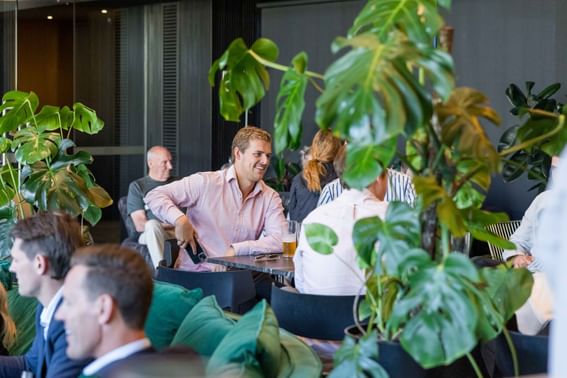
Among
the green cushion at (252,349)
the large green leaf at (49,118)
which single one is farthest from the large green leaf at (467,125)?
the large green leaf at (49,118)

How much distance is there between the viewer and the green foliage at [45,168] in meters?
5.46

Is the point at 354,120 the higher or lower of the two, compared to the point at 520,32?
lower

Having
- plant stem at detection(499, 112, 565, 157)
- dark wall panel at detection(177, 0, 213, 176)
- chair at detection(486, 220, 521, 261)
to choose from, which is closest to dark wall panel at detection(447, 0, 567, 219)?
chair at detection(486, 220, 521, 261)

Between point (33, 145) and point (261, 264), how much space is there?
53.4 inches

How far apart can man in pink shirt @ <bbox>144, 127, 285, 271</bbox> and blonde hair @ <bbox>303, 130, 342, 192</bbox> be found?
119cm

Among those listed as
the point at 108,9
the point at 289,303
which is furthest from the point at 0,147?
the point at 108,9

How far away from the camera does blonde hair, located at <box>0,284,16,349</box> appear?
13.2 ft

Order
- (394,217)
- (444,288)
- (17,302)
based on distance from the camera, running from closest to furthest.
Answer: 1. (444,288)
2. (394,217)
3. (17,302)

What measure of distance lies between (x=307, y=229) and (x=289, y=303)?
940 millimetres

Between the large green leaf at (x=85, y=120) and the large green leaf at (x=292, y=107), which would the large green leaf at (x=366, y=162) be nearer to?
the large green leaf at (x=292, y=107)

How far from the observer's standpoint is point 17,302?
4.82 metres

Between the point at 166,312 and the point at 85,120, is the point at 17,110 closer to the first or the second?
the point at 85,120

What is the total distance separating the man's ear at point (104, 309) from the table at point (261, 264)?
2.67 metres

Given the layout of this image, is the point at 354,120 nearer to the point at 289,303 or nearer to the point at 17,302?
the point at 289,303
